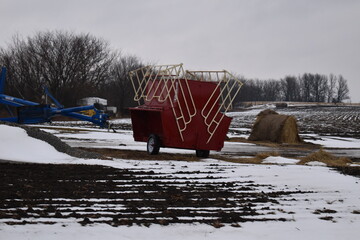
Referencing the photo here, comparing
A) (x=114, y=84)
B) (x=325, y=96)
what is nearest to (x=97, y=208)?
(x=114, y=84)

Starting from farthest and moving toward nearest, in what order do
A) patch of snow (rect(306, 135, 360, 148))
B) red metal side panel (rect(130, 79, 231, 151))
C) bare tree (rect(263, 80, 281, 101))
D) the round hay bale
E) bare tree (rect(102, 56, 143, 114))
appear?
bare tree (rect(263, 80, 281, 101)), bare tree (rect(102, 56, 143, 114)), the round hay bale, patch of snow (rect(306, 135, 360, 148)), red metal side panel (rect(130, 79, 231, 151))

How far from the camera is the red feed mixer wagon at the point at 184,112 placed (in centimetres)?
1493

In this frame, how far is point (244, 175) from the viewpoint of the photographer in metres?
10.8

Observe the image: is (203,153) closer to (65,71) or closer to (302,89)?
(65,71)

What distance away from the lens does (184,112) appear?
15031 millimetres

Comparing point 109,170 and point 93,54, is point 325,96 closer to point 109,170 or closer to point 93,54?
point 93,54

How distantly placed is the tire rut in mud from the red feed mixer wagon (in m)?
4.02

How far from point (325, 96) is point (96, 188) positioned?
17103cm

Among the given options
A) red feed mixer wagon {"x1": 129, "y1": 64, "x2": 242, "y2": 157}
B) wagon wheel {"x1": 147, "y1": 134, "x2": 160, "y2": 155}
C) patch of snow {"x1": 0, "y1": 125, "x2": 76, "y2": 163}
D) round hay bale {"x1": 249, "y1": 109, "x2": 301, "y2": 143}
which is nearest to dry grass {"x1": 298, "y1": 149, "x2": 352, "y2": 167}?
red feed mixer wagon {"x1": 129, "y1": 64, "x2": 242, "y2": 157}

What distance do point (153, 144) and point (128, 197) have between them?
7.67m

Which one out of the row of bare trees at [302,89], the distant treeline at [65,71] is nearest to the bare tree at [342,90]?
the row of bare trees at [302,89]

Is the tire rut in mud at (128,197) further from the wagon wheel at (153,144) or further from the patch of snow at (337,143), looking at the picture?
the patch of snow at (337,143)

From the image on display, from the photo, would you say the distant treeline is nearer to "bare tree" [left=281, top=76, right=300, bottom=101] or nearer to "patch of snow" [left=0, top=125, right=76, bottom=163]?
"patch of snow" [left=0, top=125, right=76, bottom=163]

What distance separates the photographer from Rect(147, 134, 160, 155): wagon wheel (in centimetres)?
1544
